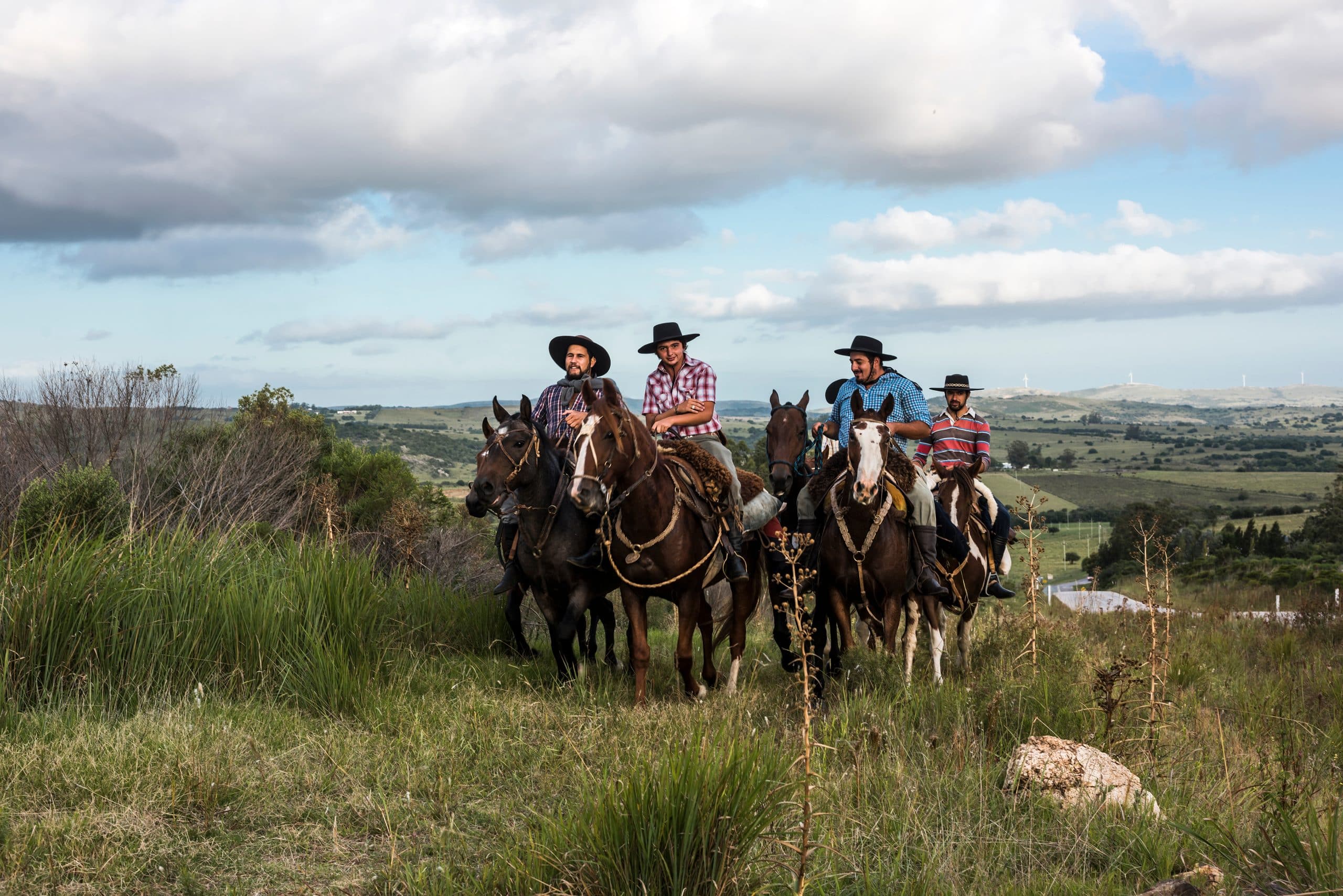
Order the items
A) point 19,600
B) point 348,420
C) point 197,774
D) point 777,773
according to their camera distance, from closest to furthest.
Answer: point 777,773 < point 197,774 < point 19,600 < point 348,420

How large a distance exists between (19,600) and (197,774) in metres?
2.88

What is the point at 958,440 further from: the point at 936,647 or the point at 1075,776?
the point at 1075,776

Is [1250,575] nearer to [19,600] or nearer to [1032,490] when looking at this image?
[1032,490]

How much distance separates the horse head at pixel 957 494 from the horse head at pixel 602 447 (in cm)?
354

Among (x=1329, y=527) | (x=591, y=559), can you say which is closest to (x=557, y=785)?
(x=591, y=559)

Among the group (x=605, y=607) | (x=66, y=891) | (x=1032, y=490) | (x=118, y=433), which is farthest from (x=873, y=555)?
(x=118, y=433)

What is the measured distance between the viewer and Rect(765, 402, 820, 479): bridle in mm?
8938

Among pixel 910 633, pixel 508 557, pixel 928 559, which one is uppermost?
pixel 928 559

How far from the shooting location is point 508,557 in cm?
983

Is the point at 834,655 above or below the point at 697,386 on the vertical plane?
below

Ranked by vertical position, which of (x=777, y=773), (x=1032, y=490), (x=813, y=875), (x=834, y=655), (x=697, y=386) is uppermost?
(x=697, y=386)

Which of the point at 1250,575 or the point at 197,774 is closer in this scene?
the point at 197,774

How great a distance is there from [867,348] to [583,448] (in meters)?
3.45

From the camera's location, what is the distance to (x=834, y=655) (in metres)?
9.82
